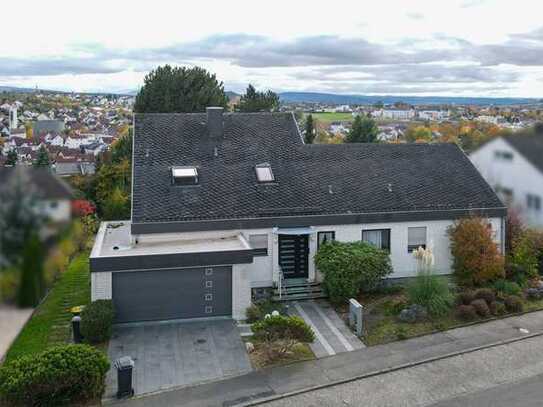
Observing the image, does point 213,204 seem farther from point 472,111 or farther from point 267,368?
point 472,111

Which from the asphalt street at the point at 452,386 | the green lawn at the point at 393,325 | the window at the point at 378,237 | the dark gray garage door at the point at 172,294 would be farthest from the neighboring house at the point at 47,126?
the window at the point at 378,237

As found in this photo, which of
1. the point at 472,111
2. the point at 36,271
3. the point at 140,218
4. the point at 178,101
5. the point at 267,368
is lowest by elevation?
the point at 267,368

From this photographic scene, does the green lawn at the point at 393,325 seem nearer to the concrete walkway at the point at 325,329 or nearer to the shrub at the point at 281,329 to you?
the concrete walkway at the point at 325,329

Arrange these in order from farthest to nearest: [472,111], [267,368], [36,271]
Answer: [267,368] → [472,111] → [36,271]

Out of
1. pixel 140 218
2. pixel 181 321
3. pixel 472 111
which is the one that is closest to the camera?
pixel 472 111

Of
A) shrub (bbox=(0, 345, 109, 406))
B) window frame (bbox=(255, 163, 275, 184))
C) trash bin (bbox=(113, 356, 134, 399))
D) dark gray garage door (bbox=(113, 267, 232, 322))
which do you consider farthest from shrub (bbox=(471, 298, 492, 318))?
shrub (bbox=(0, 345, 109, 406))

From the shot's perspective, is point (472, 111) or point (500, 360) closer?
point (472, 111)

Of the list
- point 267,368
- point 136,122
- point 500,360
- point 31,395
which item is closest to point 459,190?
point 500,360

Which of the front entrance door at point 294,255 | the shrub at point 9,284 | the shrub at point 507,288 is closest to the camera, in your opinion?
the shrub at point 9,284
